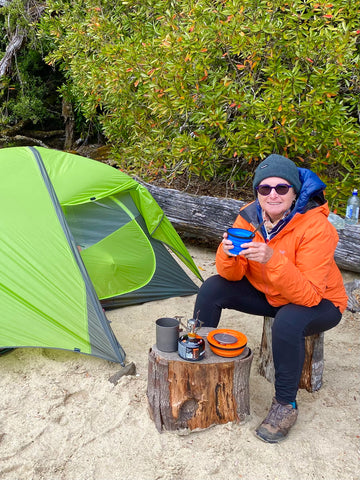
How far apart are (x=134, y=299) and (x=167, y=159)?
186 centimetres

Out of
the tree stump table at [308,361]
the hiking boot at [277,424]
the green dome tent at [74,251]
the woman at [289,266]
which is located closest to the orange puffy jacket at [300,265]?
the woman at [289,266]

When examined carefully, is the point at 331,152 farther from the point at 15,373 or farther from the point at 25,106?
the point at 25,106

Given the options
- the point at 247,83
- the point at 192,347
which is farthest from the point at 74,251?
the point at 247,83

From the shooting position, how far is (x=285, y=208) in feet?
7.27

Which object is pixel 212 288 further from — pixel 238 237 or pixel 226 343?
pixel 238 237

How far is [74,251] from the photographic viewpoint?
2.82 m

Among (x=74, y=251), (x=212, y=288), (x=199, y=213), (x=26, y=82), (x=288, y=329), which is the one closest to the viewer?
(x=288, y=329)

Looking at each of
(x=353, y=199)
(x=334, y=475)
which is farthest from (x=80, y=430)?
(x=353, y=199)

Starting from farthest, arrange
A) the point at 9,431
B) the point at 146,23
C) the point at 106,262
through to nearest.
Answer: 1. the point at 146,23
2. the point at 106,262
3. the point at 9,431

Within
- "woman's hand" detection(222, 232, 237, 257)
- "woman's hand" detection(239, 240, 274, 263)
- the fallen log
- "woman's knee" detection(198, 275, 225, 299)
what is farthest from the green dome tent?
"woman's hand" detection(239, 240, 274, 263)

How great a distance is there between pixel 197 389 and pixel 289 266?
2.45ft

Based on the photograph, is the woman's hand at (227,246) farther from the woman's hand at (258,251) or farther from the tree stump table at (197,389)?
the tree stump table at (197,389)

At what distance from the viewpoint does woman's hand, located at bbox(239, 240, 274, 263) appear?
1.97 metres

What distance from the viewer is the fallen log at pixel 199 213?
14.8 feet
